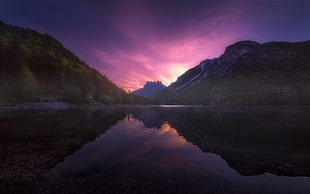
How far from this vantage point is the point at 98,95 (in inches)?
7835

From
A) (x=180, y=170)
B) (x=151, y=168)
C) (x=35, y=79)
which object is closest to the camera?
(x=180, y=170)

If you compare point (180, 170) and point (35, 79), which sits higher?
point (35, 79)

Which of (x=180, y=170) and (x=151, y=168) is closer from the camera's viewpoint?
(x=180, y=170)

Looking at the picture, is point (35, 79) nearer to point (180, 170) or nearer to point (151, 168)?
point (151, 168)

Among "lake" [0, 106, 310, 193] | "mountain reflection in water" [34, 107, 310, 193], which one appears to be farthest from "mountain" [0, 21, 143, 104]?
"mountain reflection in water" [34, 107, 310, 193]

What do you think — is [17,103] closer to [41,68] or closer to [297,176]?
[41,68]

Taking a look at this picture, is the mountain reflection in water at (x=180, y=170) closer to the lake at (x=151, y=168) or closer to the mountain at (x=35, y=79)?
the lake at (x=151, y=168)

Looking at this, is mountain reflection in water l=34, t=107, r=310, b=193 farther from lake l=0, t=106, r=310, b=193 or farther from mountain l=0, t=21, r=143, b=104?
mountain l=0, t=21, r=143, b=104

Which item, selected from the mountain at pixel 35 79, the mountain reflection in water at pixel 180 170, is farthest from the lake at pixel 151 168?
the mountain at pixel 35 79

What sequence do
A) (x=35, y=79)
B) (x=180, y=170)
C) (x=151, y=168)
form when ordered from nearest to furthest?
(x=180, y=170), (x=151, y=168), (x=35, y=79)

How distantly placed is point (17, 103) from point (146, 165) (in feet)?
433

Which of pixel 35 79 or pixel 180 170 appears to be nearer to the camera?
pixel 180 170

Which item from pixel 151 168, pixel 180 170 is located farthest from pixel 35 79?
pixel 180 170

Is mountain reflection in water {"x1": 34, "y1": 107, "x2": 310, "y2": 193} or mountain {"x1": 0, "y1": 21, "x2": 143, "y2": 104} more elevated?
mountain {"x1": 0, "y1": 21, "x2": 143, "y2": 104}
